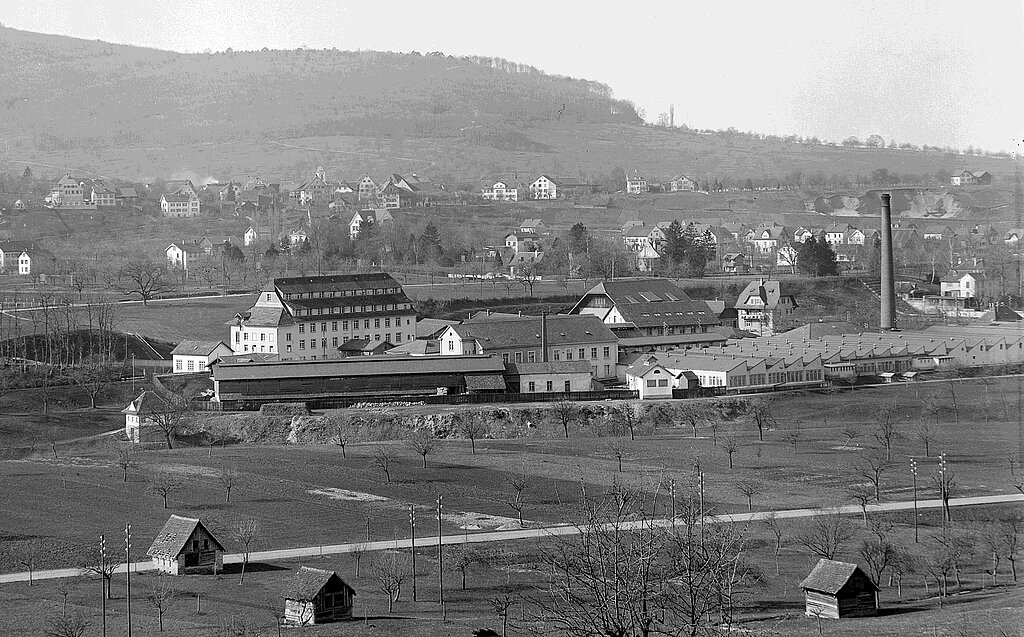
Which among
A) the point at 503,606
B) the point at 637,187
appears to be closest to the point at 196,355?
the point at 503,606

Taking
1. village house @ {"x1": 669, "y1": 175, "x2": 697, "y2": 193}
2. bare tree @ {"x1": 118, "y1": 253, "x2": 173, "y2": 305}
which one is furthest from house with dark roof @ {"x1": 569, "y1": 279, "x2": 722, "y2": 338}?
village house @ {"x1": 669, "y1": 175, "x2": 697, "y2": 193}

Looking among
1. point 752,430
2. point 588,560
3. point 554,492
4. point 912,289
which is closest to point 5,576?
point 554,492

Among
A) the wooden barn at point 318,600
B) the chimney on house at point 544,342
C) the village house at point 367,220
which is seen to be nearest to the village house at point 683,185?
the village house at point 367,220

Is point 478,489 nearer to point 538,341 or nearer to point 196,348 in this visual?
point 538,341

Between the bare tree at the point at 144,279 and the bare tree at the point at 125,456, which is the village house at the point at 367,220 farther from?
the bare tree at the point at 125,456

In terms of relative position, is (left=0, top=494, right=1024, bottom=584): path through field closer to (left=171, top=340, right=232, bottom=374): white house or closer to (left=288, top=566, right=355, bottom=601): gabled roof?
(left=288, top=566, right=355, bottom=601): gabled roof

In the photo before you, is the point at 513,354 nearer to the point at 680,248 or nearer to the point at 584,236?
the point at 680,248

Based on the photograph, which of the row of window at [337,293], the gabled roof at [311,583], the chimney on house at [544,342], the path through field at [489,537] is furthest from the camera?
the row of window at [337,293]
